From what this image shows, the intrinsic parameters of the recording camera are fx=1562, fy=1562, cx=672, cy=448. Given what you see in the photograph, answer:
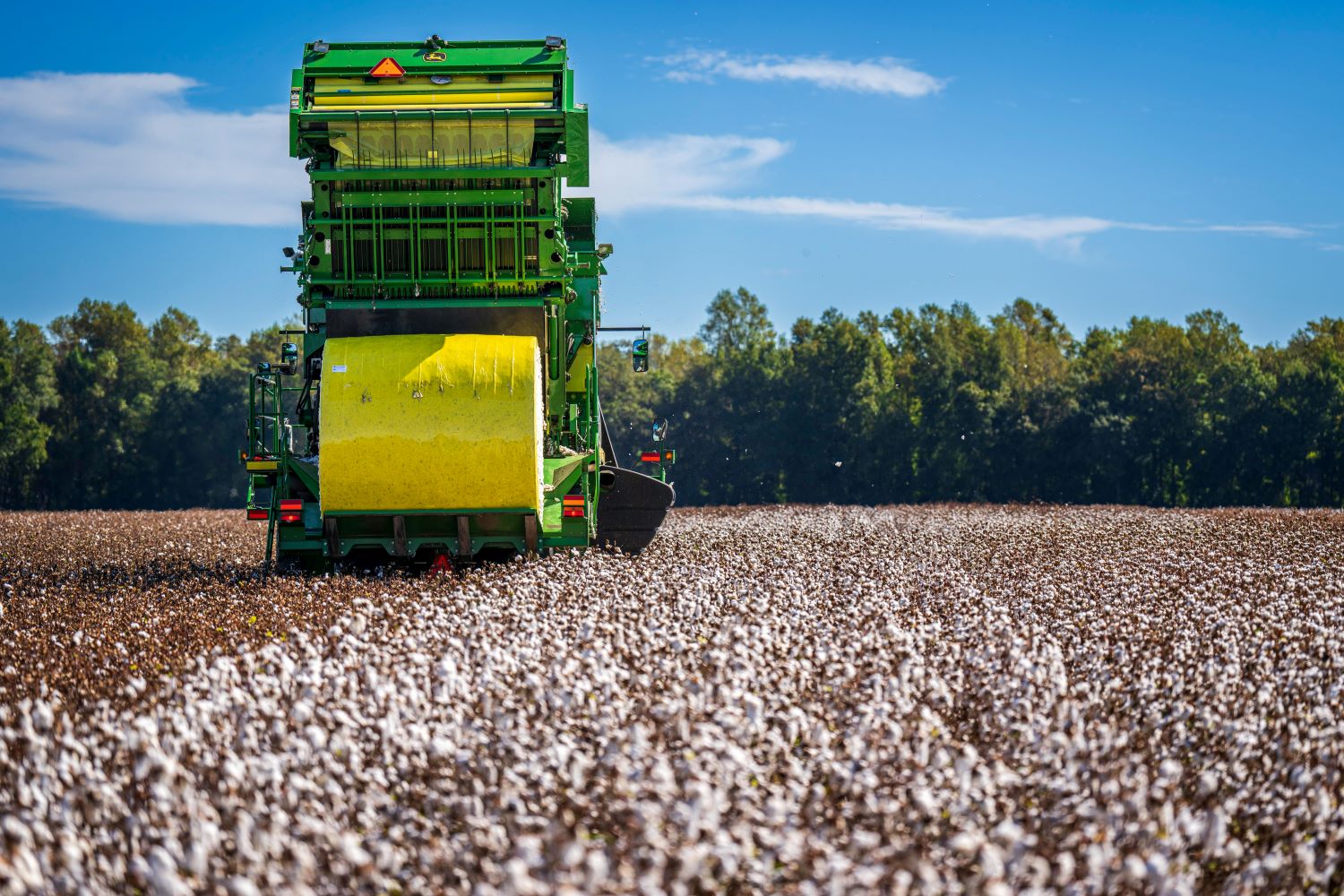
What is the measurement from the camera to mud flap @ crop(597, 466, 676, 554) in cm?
1886

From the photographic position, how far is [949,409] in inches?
2736

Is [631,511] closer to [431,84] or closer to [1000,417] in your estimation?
[431,84]

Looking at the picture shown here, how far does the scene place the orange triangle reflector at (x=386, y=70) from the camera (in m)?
16.4

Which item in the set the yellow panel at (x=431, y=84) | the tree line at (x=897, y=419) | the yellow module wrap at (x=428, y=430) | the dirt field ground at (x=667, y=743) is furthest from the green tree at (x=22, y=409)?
the dirt field ground at (x=667, y=743)

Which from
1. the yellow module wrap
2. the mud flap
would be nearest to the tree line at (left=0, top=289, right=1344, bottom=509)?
the mud flap

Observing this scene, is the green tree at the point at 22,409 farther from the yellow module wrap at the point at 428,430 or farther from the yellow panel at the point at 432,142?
the yellow module wrap at the point at 428,430

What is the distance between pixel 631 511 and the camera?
19.0 meters

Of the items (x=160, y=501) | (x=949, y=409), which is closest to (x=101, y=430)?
(x=160, y=501)

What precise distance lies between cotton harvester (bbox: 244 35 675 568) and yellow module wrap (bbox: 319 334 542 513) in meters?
0.02

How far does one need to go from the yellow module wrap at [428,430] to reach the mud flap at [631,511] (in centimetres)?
477

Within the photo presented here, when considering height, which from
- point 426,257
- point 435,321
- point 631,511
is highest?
point 426,257

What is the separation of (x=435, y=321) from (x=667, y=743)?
923 cm

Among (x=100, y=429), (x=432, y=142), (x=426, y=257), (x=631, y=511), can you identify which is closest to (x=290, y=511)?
(x=426, y=257)

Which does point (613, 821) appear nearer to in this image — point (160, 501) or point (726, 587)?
point (726, 587)
